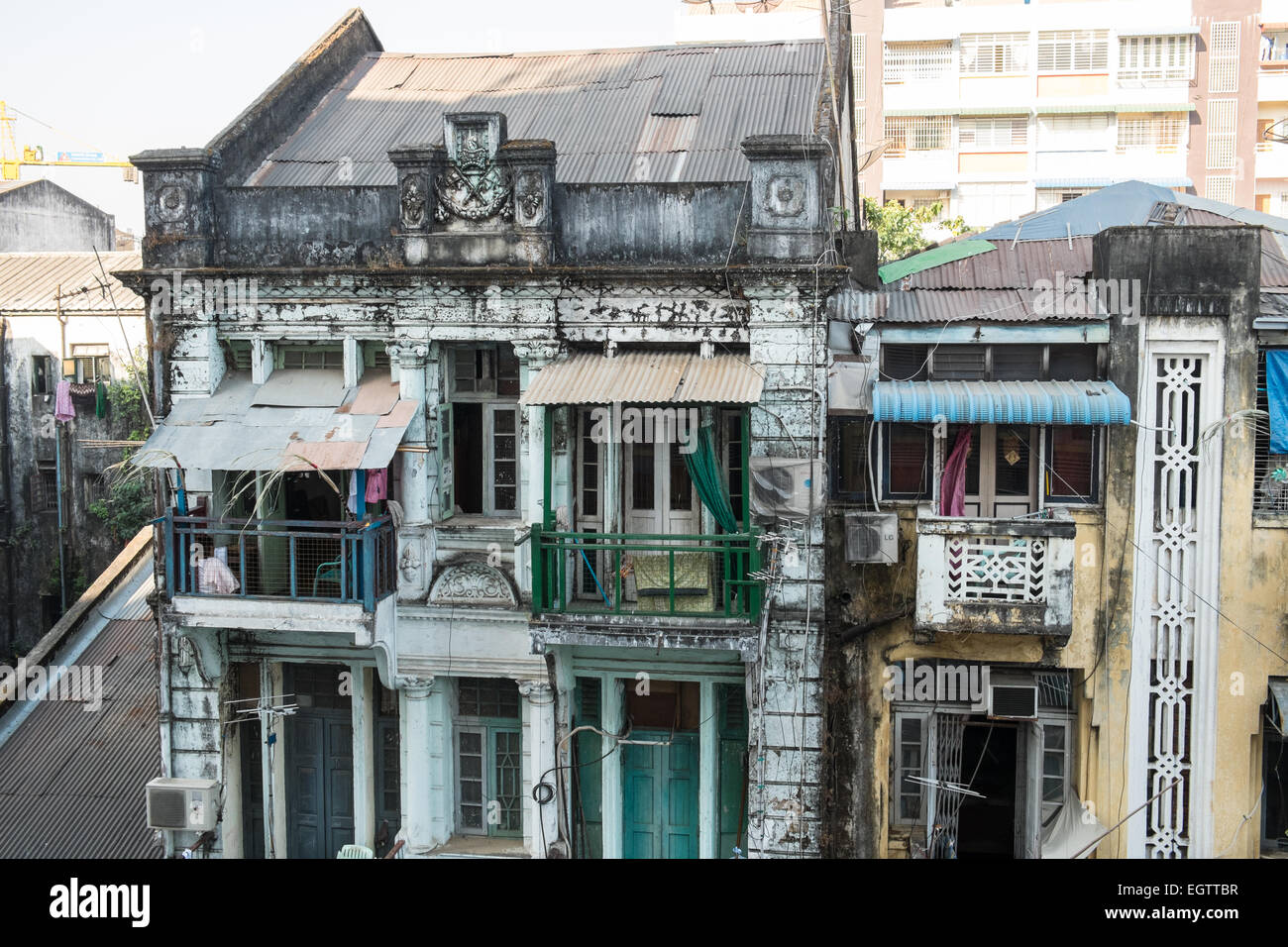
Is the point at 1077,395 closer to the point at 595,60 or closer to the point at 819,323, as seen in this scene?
the point at 819,323

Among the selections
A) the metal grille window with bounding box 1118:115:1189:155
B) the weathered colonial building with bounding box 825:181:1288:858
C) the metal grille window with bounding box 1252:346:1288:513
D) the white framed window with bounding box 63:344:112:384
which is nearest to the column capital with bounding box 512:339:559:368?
the weathered colonial building with bounding box 825:181:1288:858

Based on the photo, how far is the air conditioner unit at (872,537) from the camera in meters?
12.5

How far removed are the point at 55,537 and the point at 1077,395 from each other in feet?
86.6

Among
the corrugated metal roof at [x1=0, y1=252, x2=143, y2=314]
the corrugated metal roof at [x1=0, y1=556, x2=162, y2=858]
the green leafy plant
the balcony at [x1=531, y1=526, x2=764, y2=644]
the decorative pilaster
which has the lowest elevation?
the corrugated metal roof at [x1=0, y1=556, x2=162, y2=858]

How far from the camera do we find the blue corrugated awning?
12.2 meters

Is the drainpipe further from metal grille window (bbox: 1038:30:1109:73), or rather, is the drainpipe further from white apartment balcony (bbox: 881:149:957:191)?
metal grille window (bbox: 1038:30:1109:73)

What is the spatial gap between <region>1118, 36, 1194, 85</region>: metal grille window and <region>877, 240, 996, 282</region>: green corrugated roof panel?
2902 centimetres

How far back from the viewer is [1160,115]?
38781mm

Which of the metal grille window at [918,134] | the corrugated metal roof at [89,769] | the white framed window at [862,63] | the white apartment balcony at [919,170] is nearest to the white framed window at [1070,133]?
the white apartment balcony at [919,170]

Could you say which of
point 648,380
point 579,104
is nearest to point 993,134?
point 579,104

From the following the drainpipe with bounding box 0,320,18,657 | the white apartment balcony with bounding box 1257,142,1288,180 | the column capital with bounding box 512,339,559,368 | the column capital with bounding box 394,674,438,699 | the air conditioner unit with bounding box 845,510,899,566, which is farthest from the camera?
the white apartment balcony with bounding box 1257,142,1288,180

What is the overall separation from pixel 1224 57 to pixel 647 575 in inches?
1425

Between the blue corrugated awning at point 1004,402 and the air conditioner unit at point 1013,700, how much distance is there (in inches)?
121

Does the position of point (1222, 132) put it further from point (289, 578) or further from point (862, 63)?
point (289, 578)
